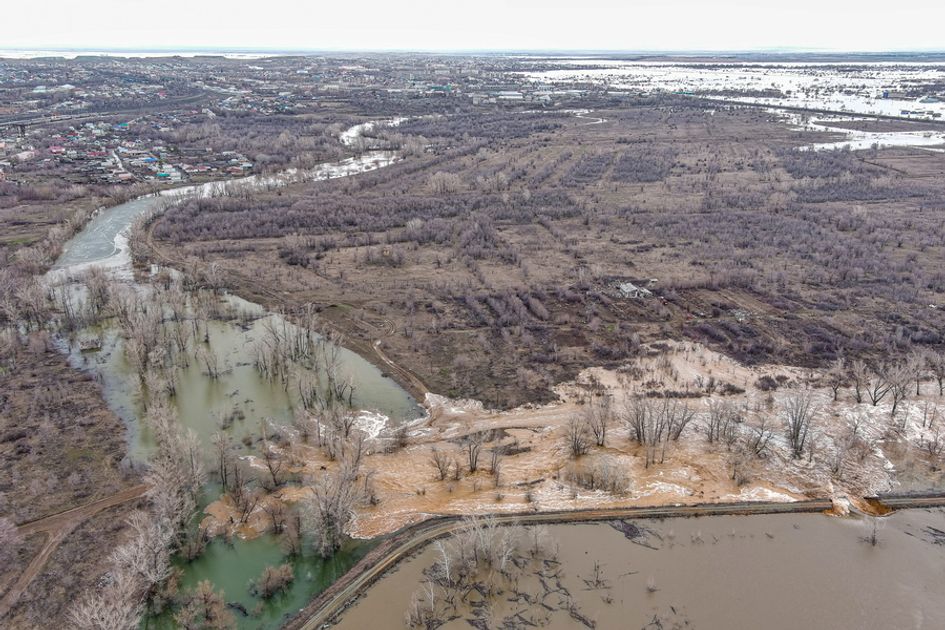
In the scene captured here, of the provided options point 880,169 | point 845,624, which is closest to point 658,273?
point 845,624

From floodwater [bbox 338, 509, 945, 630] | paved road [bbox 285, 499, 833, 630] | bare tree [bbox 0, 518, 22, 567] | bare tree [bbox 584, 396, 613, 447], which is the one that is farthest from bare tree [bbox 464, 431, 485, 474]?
bare tree [bbox 0, 518, 22, 567]

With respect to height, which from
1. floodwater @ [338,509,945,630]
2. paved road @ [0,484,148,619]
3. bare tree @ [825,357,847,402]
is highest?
bare tree @ [825,357,847,402]

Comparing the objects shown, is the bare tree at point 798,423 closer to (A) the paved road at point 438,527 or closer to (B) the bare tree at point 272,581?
(A) the paved road at point 438,527

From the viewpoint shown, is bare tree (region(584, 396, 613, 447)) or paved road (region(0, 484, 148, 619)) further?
bare tree (region(584, 396, 613, 447))

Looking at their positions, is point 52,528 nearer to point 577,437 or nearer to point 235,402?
point 235,402

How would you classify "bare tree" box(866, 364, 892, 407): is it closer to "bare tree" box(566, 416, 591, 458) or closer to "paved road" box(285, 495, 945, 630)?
"paved road" box(285, 495, 945, 630)

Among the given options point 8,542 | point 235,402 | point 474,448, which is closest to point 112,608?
point 8,542
